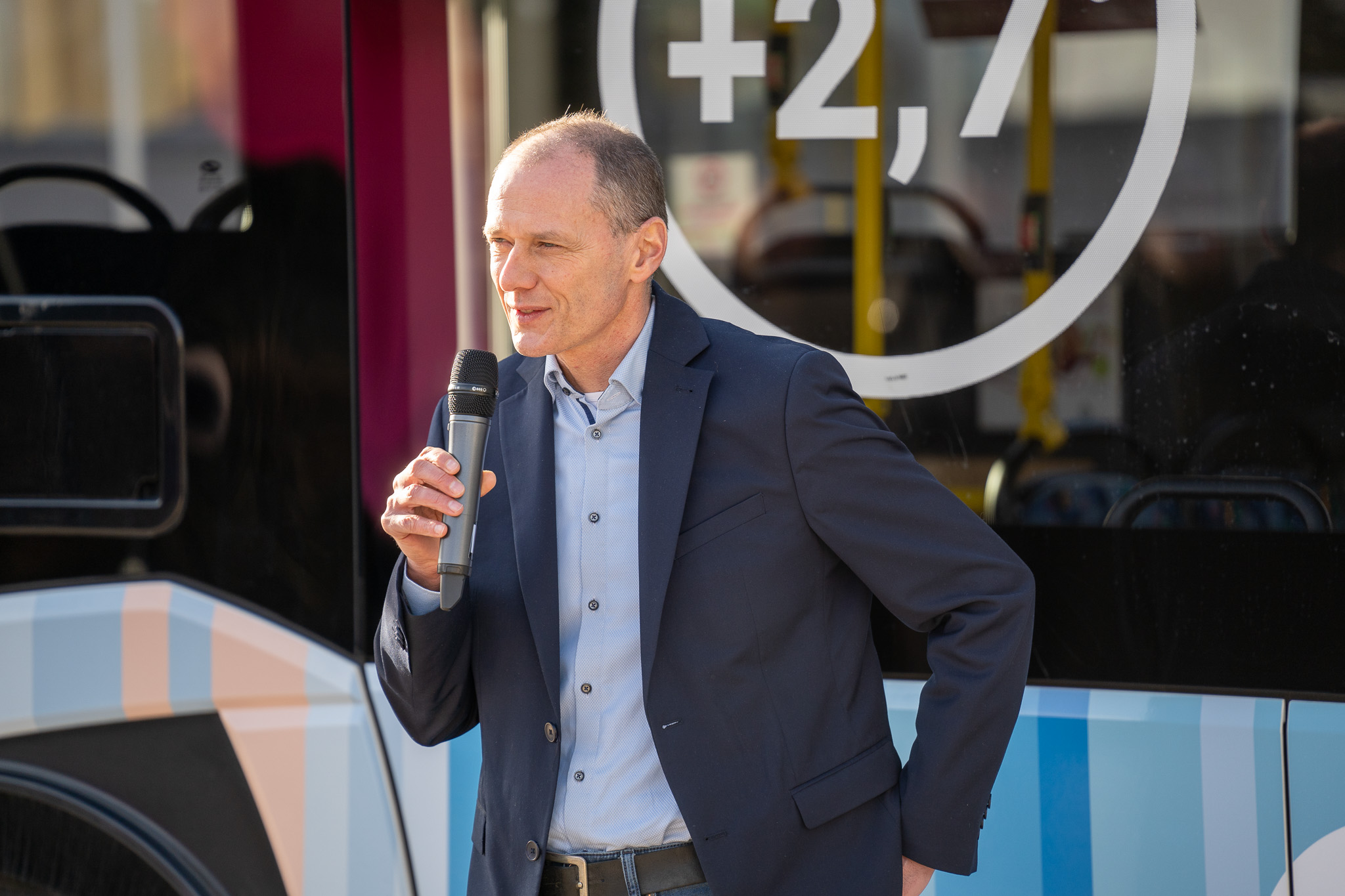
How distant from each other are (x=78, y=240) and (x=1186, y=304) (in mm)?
1964

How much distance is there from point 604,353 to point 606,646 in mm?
389

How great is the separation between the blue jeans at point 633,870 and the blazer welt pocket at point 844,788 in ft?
0.52

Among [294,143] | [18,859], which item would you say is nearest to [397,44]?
[294,143]

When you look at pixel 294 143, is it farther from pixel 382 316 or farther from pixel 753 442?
pixel 753 442

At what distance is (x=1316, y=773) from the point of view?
1.81 m

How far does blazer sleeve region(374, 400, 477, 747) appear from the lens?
1570 millimetres

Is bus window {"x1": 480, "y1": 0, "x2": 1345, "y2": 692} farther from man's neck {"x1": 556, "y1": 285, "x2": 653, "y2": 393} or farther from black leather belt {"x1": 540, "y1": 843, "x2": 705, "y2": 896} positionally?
black leather belt {"x1": 540, "y1": 843, "x2": 705, "y2": 896}

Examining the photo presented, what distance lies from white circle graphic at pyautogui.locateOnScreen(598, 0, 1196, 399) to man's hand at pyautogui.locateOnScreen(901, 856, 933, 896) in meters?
0.75

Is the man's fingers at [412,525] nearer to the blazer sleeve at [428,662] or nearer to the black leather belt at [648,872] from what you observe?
the blazer sleeve at [428,662]

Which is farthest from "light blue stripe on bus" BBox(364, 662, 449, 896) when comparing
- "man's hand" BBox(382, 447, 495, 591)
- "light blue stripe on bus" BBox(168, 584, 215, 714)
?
"man's hand" BBox(382, 447, 495, 591)

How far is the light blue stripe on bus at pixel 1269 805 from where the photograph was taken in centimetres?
182

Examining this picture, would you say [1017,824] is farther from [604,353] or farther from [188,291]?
[188,291]

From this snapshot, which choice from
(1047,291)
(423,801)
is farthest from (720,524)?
(423,801)

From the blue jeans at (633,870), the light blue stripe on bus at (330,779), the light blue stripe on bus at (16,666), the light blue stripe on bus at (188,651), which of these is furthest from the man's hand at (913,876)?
the light blue stripe on bus at (16,666)
